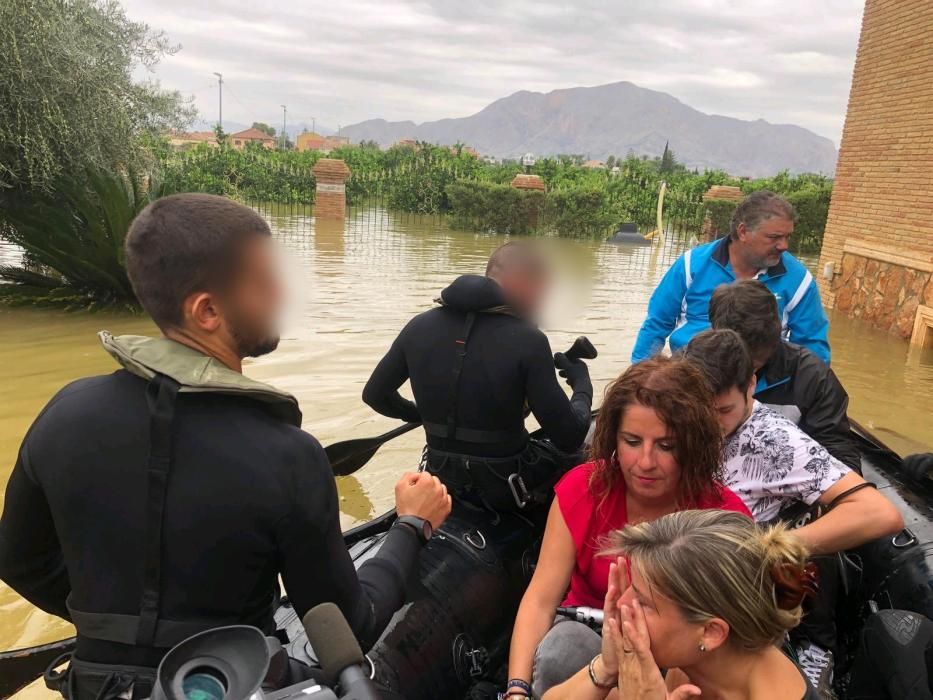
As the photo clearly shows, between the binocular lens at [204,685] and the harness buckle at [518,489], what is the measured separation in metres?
1.83

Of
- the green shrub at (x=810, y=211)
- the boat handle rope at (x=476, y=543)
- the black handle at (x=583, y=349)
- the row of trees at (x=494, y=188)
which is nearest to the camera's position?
the boat handle rope at (x=476, y=543)

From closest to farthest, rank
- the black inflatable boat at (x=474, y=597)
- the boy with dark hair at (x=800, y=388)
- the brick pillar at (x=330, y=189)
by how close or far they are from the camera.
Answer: the black inflatable boat at (x=474, y=597)
the boy with dark hair at (x=800, y=388)
the brick pillar at (x=330, y=189)

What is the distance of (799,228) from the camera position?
19.4 m

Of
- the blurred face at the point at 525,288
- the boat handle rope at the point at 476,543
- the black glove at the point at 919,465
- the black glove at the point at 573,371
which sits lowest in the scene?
the boat handle rope at the point at 476,543

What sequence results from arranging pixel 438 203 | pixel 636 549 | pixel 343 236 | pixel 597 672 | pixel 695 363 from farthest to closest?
pixel 438 203, pixel 343 236, pixel 695 363, pixel 597 672, pixel 636 549

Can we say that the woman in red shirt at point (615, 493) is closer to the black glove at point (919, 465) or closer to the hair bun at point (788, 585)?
the hair bun at point (788, 585)

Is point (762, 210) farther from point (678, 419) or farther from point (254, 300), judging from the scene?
point (254, 300)

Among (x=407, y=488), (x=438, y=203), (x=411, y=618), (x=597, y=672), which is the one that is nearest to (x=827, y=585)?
(x=597, y=672)

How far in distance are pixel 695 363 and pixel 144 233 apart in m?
1.63

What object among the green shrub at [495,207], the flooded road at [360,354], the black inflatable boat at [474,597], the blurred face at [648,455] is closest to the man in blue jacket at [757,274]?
the flooded road at [360,354]

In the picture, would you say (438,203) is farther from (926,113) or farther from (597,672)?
(597,672)

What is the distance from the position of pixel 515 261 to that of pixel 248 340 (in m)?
1.72

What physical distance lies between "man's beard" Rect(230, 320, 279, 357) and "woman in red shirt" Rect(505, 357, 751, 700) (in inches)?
43.9

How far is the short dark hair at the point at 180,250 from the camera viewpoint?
1.21m
